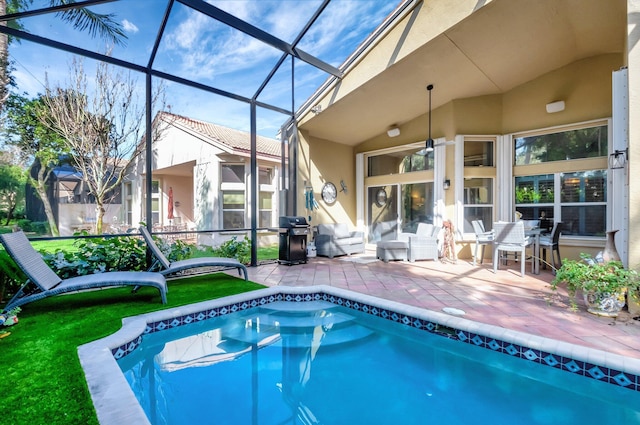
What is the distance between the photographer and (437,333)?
133 inches

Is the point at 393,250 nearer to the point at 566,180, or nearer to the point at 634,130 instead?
the point at 566,180

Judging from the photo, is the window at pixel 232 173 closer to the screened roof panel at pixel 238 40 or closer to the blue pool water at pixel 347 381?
the screened roof panel at pixel 238 40

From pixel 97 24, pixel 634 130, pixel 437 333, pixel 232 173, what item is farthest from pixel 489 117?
pixel 97 24

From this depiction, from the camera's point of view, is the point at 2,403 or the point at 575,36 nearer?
the point at 2,403

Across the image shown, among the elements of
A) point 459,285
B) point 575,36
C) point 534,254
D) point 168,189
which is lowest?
point 459,285

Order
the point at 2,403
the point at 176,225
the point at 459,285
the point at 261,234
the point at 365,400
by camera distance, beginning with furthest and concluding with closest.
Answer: the point at 176,225 → the point at 261,234 → the point at 459,285 → the point at 365,400 → the point at 2,403

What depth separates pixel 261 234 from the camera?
32.6ft

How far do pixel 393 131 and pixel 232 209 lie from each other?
559 cm

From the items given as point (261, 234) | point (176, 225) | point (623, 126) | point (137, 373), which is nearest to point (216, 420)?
point (137, 373)

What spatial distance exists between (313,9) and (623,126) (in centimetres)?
468

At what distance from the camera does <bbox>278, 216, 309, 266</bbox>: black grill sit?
671 cm

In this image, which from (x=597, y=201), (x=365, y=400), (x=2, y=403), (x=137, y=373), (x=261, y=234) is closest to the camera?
(x=2, y=403)

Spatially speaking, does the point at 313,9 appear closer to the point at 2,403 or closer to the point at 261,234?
the point at 2,403

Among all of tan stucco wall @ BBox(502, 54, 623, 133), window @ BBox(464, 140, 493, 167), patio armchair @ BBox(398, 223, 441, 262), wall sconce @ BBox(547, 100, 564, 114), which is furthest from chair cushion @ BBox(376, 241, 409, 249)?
wall sconce @ BBox(547, 100, 564, 114)
